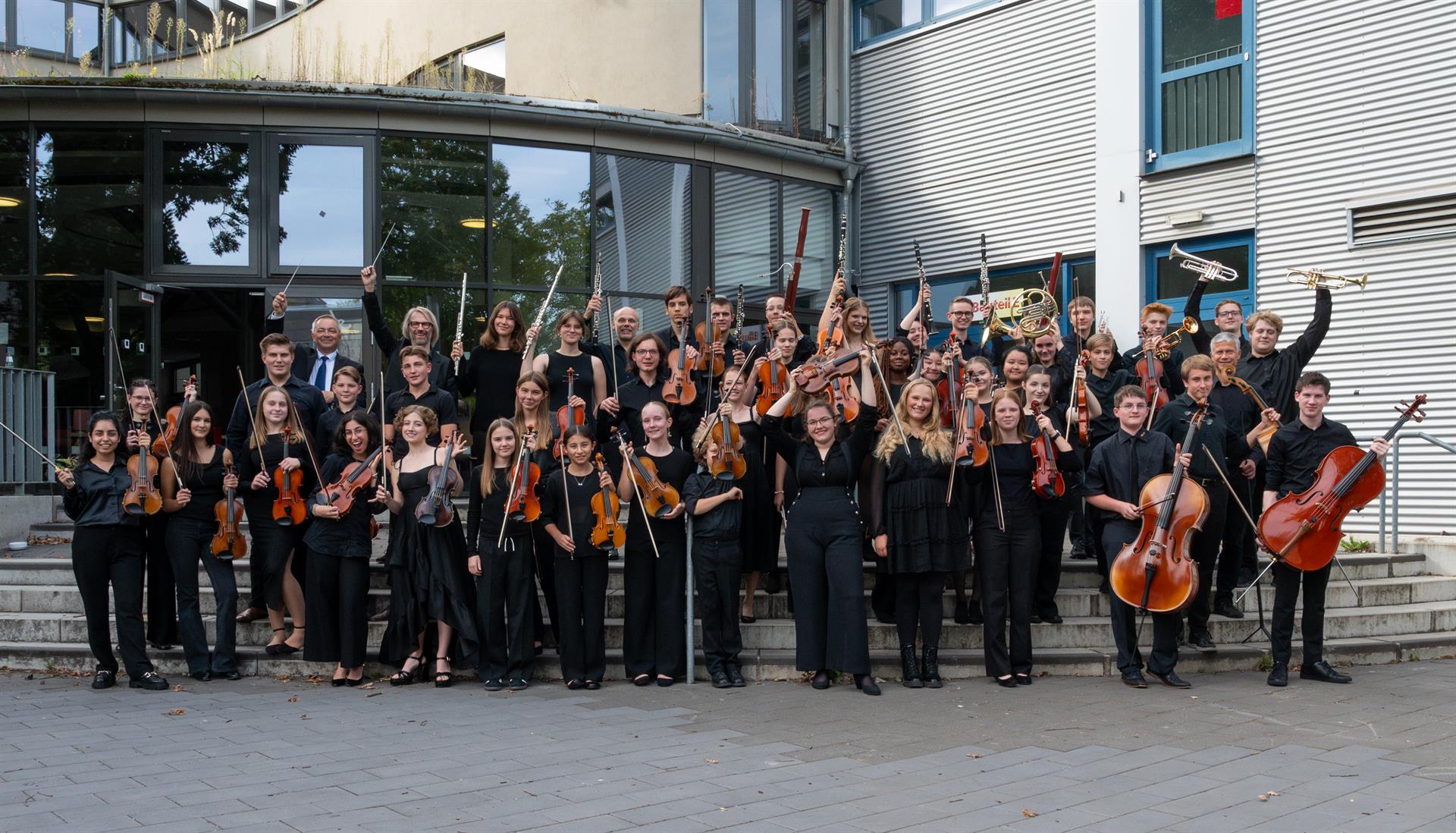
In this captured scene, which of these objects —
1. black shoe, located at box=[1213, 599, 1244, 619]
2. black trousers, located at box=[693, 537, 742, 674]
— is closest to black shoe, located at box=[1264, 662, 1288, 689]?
black shoe, located at box=[1213, 599, 1244, 619]

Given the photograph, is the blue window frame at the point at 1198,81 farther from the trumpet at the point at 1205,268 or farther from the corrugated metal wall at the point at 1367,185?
the trumpet at the point at 1205,268

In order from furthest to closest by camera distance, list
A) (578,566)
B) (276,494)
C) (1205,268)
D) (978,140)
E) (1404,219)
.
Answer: (978,140) < (1404,219) < (1205,268) < (276,494) < (578,566)

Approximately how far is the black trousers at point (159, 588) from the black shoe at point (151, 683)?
53 centimetres

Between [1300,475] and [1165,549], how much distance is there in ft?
3.67

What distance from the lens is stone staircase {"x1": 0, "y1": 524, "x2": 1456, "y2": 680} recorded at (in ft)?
26.9

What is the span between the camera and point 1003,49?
587 inches

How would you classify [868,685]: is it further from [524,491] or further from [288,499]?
[288,499]

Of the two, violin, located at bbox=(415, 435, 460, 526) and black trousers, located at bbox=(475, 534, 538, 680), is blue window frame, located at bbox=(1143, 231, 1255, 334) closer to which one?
black trousers, located at bbox=(475, 534, 538, 680)

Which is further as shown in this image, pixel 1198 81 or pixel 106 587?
pixel 1198 81

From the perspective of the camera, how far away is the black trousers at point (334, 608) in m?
8.00

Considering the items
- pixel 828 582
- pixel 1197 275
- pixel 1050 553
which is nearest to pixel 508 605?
pixel 828 582

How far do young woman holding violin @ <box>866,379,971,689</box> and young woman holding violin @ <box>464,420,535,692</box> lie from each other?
222 centimetres

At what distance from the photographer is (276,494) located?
27.1 ft

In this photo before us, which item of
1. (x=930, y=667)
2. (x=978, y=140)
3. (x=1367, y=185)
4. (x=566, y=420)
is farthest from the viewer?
(x=978, y=140)
